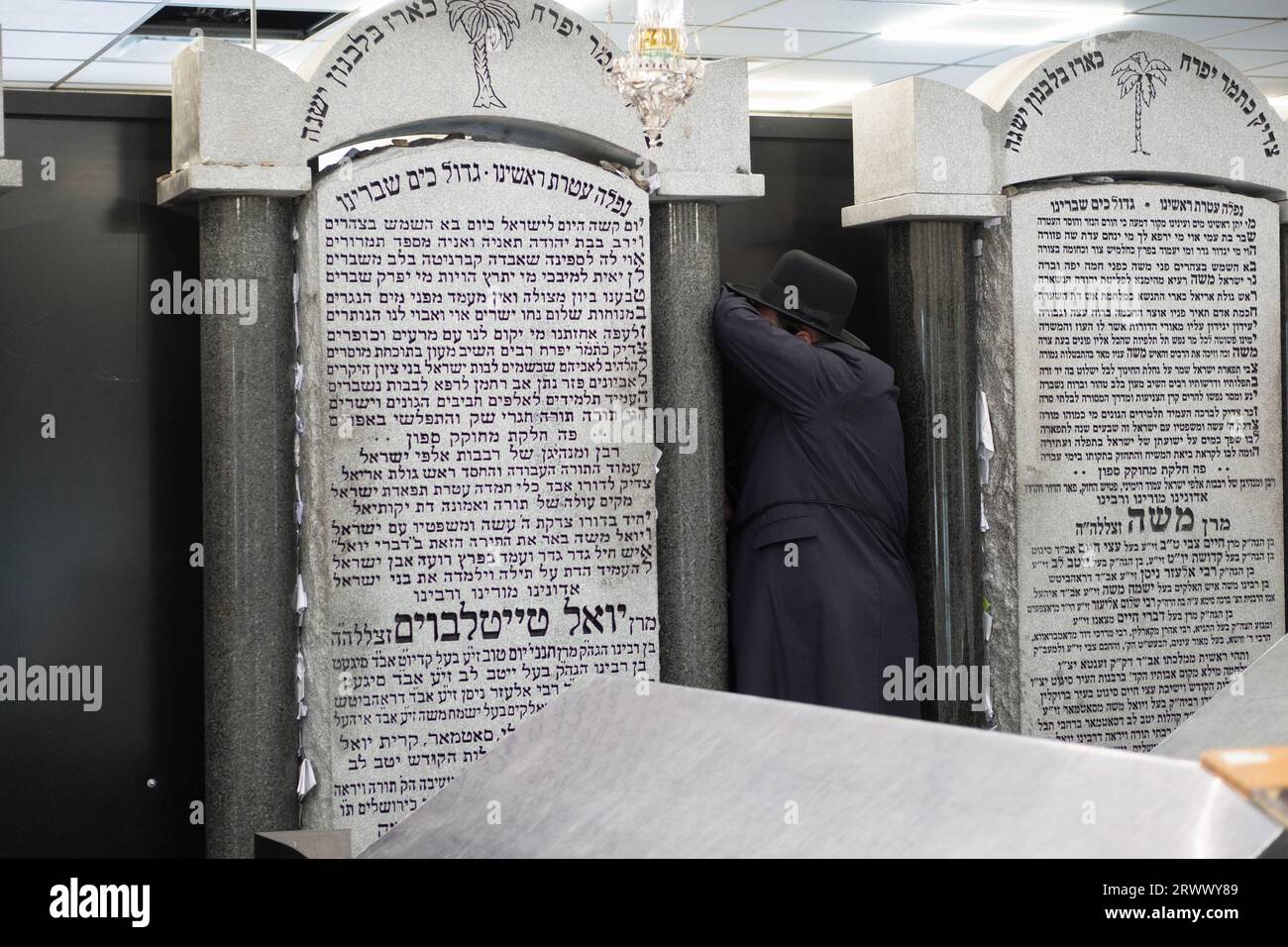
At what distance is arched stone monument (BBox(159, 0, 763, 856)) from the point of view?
351 cm

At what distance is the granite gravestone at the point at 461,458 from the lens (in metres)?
3.55

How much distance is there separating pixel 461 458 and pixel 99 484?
3.13ft

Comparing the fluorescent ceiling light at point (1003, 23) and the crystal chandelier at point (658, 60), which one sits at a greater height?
the fluorescent ceiling light at point (1003, 23)

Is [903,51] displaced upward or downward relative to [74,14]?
upward

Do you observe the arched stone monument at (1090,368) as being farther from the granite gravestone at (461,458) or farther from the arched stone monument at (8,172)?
the arched stone monument at (8,172)

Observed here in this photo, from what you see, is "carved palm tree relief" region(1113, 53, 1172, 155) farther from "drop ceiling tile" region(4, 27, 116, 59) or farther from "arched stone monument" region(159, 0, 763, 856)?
"drop ceiling tile" region(4, 27, 116, 59)

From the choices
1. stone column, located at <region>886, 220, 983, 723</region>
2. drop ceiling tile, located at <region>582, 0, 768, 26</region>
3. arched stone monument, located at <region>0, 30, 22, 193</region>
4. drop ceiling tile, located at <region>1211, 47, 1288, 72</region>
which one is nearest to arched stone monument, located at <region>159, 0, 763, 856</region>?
arched stone monument, located at <region>0, 30, 22, 193</region>

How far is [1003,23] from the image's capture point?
25.8ft

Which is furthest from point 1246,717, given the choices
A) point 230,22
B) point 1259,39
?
point 1259,39

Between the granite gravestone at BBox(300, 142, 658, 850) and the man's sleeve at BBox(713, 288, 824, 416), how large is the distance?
0.75ft

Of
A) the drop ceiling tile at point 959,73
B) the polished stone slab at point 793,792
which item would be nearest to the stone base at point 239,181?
the polished stone slab at point 793,792

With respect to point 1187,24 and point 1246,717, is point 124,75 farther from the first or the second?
point 1246,717
